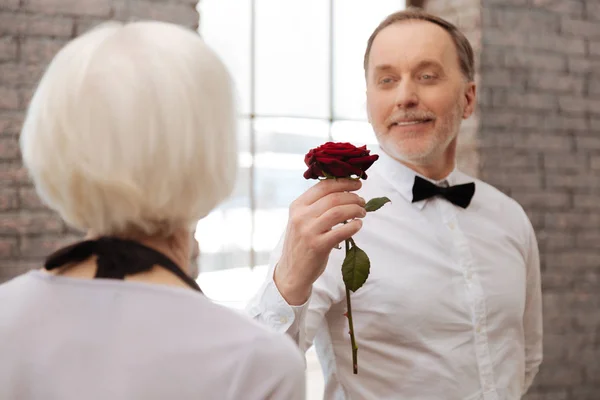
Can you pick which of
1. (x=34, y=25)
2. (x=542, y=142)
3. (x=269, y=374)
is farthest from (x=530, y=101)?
(x=269, y=374)

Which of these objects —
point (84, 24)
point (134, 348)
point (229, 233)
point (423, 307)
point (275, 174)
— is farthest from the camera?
point (275, 174)

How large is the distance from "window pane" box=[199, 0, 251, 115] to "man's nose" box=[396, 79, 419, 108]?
1.42m

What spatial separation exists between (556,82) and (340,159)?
2336 millimetres

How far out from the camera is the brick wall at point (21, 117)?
2.32 metres

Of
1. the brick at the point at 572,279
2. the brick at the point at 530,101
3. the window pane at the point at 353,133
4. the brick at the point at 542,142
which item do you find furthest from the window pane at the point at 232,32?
the brick at the point at 572,279

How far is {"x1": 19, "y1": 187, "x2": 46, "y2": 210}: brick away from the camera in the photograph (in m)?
2.34

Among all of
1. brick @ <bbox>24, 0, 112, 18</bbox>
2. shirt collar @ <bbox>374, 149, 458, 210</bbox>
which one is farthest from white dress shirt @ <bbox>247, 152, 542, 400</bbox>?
brick @ <bbox>24, 0, 112, 18</bbox>

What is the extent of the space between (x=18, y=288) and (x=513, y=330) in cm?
118

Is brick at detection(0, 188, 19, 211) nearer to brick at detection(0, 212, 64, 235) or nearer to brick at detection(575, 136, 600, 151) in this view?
brick at detection(0, 212, 64, 235)

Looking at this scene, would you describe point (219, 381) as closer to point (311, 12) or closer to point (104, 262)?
point (104, 262)

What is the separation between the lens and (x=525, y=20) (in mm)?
3084

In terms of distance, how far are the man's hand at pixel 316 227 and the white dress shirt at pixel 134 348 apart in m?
0.41

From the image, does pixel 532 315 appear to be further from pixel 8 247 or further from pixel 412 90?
pixel 8 247

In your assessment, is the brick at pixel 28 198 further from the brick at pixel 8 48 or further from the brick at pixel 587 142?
the brick at pixel 587 142
